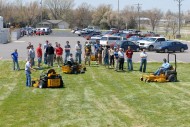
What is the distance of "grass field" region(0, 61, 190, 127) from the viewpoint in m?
15.9

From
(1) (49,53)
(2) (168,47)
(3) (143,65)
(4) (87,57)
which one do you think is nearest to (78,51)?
(4) (87,57)

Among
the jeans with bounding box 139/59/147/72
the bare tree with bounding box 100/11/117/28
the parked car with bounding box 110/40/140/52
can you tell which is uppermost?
the bare tree with bounding box 100/11/117/28

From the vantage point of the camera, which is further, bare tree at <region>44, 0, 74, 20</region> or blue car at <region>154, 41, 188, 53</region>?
bare tree at <region>44, 0, 74, 20</region>

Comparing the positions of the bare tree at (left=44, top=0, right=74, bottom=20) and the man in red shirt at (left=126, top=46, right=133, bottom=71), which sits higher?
the bare tree at (left=44, top=0, right=74, bottom=20)

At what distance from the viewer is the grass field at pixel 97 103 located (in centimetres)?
1595

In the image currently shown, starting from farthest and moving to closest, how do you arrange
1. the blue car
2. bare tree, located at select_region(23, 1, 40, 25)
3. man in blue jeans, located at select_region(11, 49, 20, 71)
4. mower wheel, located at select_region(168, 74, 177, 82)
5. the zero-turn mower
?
bare tree, located at select_region(23, 1, 40, 25) < the blue car < man in blue jeans, located at select_region(11, 49, 20, 71) < mower wheel, located at select_region(168, 74, 177, 82) < the zero-turn mower

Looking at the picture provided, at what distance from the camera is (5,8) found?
152 m

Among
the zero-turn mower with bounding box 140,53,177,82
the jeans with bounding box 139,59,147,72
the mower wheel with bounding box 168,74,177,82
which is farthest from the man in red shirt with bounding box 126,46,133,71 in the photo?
the mower wheel with bounding box 168,74,177,82

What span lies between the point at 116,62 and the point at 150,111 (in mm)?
14673

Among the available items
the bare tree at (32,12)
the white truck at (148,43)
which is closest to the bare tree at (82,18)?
the bare tree at (32,12)

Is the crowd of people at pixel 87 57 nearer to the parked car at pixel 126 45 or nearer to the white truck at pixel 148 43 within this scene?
the parked car at pixel 126 45

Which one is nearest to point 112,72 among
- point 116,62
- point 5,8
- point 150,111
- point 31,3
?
point 116,62

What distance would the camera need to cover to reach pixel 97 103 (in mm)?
19438

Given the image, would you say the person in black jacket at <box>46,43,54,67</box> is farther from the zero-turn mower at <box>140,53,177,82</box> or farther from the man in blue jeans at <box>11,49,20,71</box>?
the zero-turn mower at <box>140,53,177,82</box>
